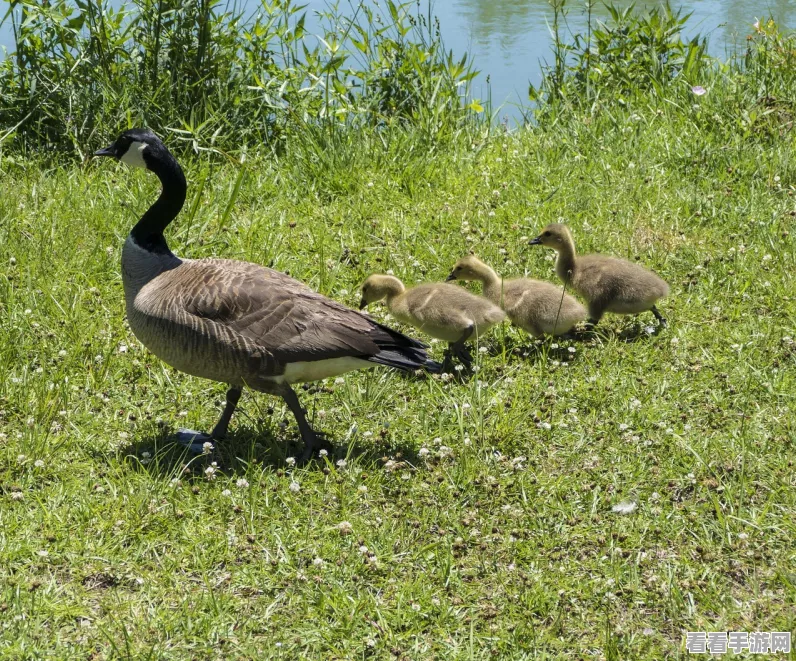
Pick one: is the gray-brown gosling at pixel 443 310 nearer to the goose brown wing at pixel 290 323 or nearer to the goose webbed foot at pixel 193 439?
the goose brown wing at pixel 290 323

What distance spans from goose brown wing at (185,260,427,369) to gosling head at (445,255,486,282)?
4.29 ft

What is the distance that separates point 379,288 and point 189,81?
9.84ft

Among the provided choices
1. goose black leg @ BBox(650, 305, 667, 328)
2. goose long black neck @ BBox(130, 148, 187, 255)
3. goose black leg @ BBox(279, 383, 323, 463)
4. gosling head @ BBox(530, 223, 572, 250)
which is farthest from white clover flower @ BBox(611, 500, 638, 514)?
goose long black neck @ BBox(130, 148, 187, 255)

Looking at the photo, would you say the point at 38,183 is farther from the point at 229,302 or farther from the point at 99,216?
the point at 229,302

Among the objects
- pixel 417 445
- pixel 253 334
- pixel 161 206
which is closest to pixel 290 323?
pixel 253 334

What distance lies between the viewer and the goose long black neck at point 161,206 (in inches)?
212

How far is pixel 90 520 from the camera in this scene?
4.49 meters

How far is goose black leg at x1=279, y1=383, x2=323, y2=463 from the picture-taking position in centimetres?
500

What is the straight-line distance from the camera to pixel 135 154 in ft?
18.0

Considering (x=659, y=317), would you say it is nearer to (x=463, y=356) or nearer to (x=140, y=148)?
(x=463, y=356)

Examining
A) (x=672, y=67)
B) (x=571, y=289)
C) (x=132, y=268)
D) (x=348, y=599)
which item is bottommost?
(x=348, y=599)

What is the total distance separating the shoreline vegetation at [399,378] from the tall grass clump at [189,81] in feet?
0.09

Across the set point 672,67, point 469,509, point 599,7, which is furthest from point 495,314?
point 599,7

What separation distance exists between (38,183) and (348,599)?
4.74 m
